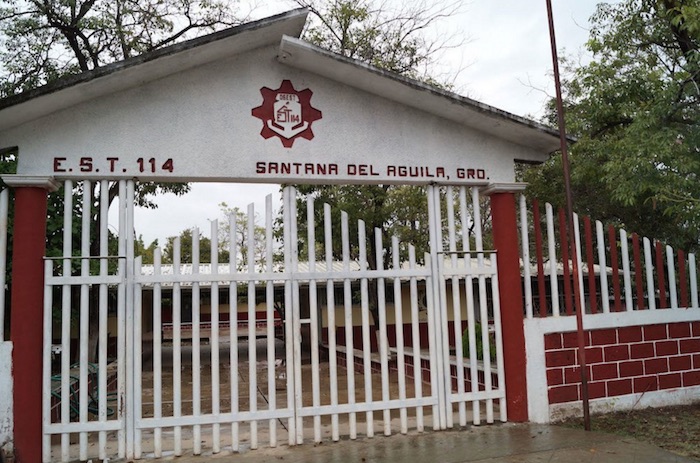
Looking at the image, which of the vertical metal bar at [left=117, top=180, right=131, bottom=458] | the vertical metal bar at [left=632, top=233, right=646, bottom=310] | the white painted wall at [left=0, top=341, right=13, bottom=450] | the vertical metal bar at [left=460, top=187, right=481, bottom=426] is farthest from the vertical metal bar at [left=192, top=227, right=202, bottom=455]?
the vertical metal bar at [left=632, top=233, right=646, bottom=310]

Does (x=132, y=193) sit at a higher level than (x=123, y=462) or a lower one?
higher

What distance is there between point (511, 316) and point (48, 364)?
15.6ft

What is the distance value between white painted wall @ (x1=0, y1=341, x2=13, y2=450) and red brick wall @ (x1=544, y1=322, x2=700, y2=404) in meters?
5.41

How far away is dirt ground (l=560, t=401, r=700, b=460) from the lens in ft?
18.7

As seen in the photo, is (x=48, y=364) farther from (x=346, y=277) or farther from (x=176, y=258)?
(x=346, y=277)

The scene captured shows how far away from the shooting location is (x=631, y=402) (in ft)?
22.6

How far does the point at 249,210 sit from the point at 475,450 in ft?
10.4

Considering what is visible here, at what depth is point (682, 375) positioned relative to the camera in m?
7.16

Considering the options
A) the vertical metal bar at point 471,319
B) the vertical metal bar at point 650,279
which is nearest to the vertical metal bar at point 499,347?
the vertical metal bar at point 471,319

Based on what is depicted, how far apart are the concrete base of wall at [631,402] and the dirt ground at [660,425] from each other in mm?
60

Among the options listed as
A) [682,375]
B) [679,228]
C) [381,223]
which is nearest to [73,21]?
[381,223]

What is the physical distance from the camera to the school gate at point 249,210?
546 cm

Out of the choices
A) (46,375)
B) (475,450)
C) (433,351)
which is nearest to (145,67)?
(46,375)

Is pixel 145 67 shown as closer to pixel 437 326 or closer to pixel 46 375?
pixel 46 375
